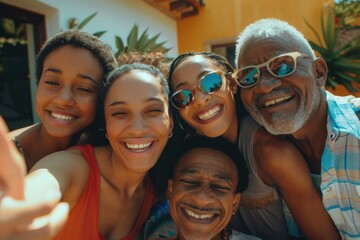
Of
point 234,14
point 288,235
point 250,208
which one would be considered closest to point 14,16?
point 250,208

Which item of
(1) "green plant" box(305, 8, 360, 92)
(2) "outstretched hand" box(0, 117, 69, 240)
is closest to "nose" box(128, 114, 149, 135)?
(2) "outstretched hand" box(0, 117, 69, 240)

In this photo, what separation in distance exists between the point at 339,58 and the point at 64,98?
23.0 ft

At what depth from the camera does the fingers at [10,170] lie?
85 centimetres

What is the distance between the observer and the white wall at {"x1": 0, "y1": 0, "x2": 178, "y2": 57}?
4841 mm

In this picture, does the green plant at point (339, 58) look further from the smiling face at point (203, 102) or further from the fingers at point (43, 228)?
the fingers at point (43, 228)

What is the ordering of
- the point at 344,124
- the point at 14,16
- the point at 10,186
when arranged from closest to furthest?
the point at 10,186, the point at 344,124, the point at 14,16

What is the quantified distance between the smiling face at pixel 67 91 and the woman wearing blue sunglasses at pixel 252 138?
0.54 metres

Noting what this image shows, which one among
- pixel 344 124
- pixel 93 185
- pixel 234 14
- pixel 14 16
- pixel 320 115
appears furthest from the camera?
pixel 234 14

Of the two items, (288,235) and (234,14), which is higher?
(234,14)

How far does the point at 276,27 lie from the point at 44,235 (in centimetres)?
194

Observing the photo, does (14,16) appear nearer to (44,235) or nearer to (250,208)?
(250,208)

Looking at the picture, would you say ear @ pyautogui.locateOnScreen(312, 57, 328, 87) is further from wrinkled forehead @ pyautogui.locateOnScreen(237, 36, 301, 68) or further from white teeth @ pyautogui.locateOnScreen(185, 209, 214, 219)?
white teeth @ pyautogui.locateOnScreen(185, 209, 214, 219)

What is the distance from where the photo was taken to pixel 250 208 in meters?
2.53

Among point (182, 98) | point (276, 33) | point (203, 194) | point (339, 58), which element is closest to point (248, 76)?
point (276, 33)
